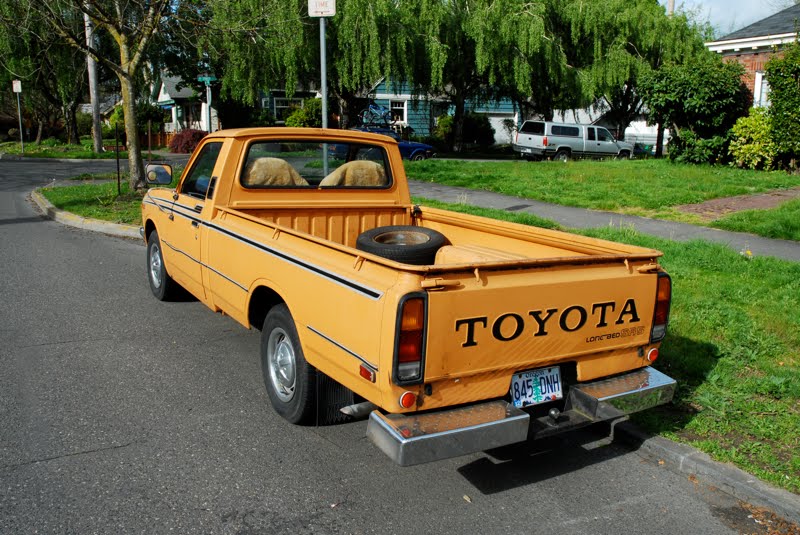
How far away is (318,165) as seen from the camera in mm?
6172

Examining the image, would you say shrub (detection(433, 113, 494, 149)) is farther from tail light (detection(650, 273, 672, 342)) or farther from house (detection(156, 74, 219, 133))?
tail light (detection(650, 273, 672, 342))

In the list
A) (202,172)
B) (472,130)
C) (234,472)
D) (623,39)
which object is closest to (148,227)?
(202,172)

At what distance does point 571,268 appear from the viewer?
3.54 meters

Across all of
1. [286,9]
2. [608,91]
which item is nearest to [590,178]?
[286,9]

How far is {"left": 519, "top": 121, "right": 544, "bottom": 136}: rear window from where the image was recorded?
28.1 m

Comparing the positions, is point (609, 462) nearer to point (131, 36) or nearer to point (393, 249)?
point (393, 249)

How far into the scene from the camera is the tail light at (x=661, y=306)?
3881 millimetres

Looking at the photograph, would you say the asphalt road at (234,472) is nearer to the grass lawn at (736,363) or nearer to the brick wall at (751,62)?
the grass lawn at (736,363)

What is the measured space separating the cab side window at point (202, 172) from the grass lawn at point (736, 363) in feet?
12.3

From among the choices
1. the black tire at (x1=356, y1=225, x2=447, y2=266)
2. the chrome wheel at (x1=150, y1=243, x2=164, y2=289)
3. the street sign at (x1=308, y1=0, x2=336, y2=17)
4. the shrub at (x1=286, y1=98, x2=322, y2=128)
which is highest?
the street sign at (x1=308, y1=0, x2=336, y2=17)

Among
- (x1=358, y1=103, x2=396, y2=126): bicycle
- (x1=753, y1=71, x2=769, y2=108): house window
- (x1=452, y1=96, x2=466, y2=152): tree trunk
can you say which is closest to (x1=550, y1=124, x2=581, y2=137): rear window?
(x1=452, y1=96, x2=466, y2=152): tree trunk

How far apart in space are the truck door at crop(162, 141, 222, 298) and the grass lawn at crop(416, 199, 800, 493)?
140 inches

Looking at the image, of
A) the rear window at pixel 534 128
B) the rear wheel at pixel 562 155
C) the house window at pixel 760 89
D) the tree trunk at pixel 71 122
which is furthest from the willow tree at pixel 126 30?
the tree trunk at pixel 71 122

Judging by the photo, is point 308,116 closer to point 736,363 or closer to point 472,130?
point 472,130
